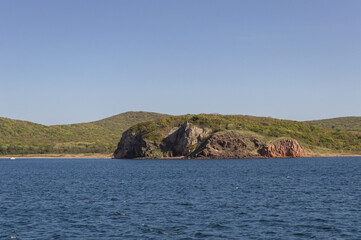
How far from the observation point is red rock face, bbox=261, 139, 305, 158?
586 ft

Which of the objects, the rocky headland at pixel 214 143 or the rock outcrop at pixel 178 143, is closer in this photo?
the rocky headland at pixel 214 143

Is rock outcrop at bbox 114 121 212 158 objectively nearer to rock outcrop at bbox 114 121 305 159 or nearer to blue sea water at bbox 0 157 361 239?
rock outcrop at bbox 114 121 305 159

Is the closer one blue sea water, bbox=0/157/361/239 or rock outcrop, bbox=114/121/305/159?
blue sea water, bbox=0/157/361/239

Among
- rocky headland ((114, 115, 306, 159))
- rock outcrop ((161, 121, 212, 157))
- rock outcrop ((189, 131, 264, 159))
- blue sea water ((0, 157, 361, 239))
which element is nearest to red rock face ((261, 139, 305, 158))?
rocky headland ((114, 115, 306, 159))

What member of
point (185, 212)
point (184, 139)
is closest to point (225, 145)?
point (184, 139)

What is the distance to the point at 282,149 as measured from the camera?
182 m

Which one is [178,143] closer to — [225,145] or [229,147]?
[225,145]

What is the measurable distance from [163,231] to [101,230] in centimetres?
572

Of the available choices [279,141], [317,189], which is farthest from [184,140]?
[317,189]

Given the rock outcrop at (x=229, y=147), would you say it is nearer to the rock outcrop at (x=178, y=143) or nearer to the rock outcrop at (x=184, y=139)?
the rock outcrop at (x=184, y=139)

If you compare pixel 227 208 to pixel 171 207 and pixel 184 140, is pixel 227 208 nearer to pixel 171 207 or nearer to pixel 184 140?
pixel 171 207

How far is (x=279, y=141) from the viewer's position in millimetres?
181125

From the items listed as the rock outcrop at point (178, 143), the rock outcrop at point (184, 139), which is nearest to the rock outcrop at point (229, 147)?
the rock outcrop at point (184, 139)

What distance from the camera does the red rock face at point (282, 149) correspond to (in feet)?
586
